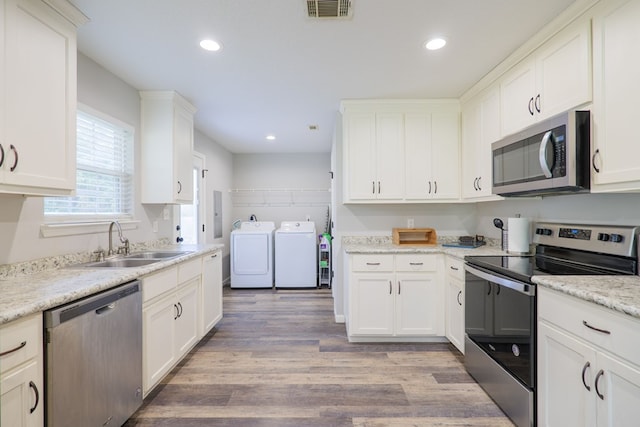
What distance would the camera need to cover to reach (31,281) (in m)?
1.50

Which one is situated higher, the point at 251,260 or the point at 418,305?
the point at 251,260

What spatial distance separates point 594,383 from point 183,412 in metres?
2.13

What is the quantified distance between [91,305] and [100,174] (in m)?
1.38

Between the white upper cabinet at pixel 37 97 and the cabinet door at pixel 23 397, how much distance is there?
0.81 metres

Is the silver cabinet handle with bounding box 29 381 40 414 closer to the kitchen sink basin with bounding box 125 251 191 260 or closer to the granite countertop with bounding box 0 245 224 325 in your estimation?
the granite countertop with bounding box 0 245 224 325

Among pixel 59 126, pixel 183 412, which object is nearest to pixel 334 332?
A: pixel 183 412

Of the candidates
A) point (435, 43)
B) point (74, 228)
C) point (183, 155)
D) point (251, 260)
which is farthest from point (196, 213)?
point (435, 43)

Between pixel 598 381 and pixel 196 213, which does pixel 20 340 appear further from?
pixel 196 213

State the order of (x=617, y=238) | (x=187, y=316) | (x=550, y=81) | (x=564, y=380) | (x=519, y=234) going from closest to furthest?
1. (x=564, y=380)
2. (x=617, y=238)
3. (x=550, y=81)
4. (x=519, y=234)
5. (x=187, y=316)

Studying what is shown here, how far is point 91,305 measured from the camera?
1.38 metres

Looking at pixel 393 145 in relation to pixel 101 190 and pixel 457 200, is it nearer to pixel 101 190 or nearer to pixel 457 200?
pixel 457 200

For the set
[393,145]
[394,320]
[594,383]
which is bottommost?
[394,320]

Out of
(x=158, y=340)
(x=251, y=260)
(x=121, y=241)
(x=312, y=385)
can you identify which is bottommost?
(x=312, y=385)

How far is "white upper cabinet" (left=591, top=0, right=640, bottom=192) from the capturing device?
4.47ft
